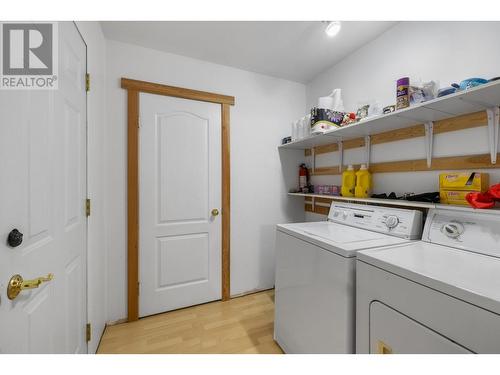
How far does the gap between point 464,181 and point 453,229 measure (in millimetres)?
300

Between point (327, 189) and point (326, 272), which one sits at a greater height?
point (327, 189)

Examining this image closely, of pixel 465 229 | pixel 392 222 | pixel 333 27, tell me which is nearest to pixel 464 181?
pixel 465 229

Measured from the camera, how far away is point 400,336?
879 millimetres

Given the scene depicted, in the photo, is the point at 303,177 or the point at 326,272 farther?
the point at 303,177

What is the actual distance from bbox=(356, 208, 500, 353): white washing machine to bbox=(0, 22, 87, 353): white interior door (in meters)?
1.36

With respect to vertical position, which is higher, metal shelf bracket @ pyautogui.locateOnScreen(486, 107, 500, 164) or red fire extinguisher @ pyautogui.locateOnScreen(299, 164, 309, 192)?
metal shelf bracket @ pyautogui.locateOnScreen(486, 107, 500, 164)

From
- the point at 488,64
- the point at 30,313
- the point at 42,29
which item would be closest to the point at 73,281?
the point at 30,313

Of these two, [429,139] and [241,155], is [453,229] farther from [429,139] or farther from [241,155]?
[241,155]

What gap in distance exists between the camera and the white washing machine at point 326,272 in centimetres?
111

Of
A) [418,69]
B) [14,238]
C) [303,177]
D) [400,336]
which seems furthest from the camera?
[303,177]

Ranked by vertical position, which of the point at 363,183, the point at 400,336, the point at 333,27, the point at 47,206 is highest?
the point at 333,27

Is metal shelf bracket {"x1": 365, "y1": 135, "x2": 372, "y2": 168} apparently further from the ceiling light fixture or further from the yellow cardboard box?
the ceiling light fixture

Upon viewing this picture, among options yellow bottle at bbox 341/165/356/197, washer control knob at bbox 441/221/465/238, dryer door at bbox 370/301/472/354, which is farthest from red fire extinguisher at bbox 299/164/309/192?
dryer door at bbox 370/301/472/354

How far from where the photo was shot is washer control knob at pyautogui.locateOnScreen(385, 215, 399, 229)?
138 cm
